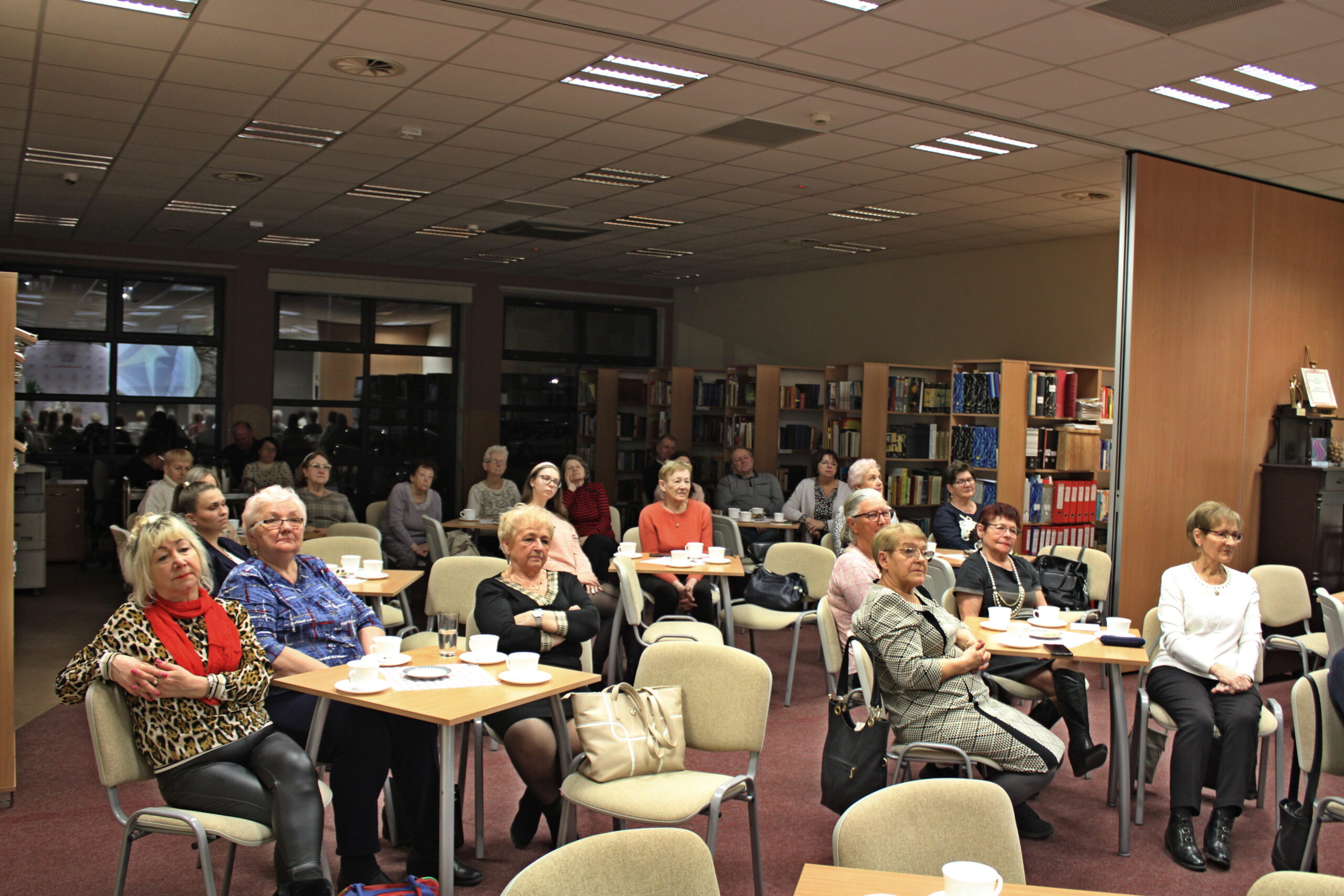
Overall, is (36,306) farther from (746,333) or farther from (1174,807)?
(1174,807)

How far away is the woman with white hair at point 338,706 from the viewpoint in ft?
11.6

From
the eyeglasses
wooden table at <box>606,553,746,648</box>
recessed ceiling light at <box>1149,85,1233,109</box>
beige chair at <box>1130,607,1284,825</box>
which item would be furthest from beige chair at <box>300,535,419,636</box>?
recessed ceiling light at <box>1149,85,1233,109</box>

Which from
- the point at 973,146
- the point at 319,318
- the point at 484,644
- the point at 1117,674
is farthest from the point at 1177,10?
the point at 319,318

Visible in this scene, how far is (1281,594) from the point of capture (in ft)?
19.6

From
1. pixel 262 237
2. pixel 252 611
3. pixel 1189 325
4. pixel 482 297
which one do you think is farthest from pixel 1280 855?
pixel 482 297

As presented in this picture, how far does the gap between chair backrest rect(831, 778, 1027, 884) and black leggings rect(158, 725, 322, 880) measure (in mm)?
1744

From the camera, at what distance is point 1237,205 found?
7652 mm

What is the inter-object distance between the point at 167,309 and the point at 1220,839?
1227 centimetres

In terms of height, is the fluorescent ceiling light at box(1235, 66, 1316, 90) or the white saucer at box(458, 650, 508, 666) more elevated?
the fluorescent ceiling light at box(1235, 66, 1316, 90)

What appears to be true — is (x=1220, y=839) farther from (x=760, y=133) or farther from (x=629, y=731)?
(x=760, y=133)

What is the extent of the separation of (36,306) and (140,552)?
1067 cm

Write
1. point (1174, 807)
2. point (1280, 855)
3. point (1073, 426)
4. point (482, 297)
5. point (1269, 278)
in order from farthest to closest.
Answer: point (482, 297)
point (1073, 426)
point (1269, 278)
point (1174, 807)
point (1280, 855)

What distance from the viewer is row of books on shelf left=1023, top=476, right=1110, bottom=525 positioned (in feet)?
29.9

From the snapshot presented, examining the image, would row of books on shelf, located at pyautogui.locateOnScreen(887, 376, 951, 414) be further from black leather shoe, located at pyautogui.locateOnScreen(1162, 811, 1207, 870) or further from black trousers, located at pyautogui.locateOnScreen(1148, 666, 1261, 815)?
black leather shoe, located at pyautogui.locateOnScreen(1162, 811, 1207, 870)
